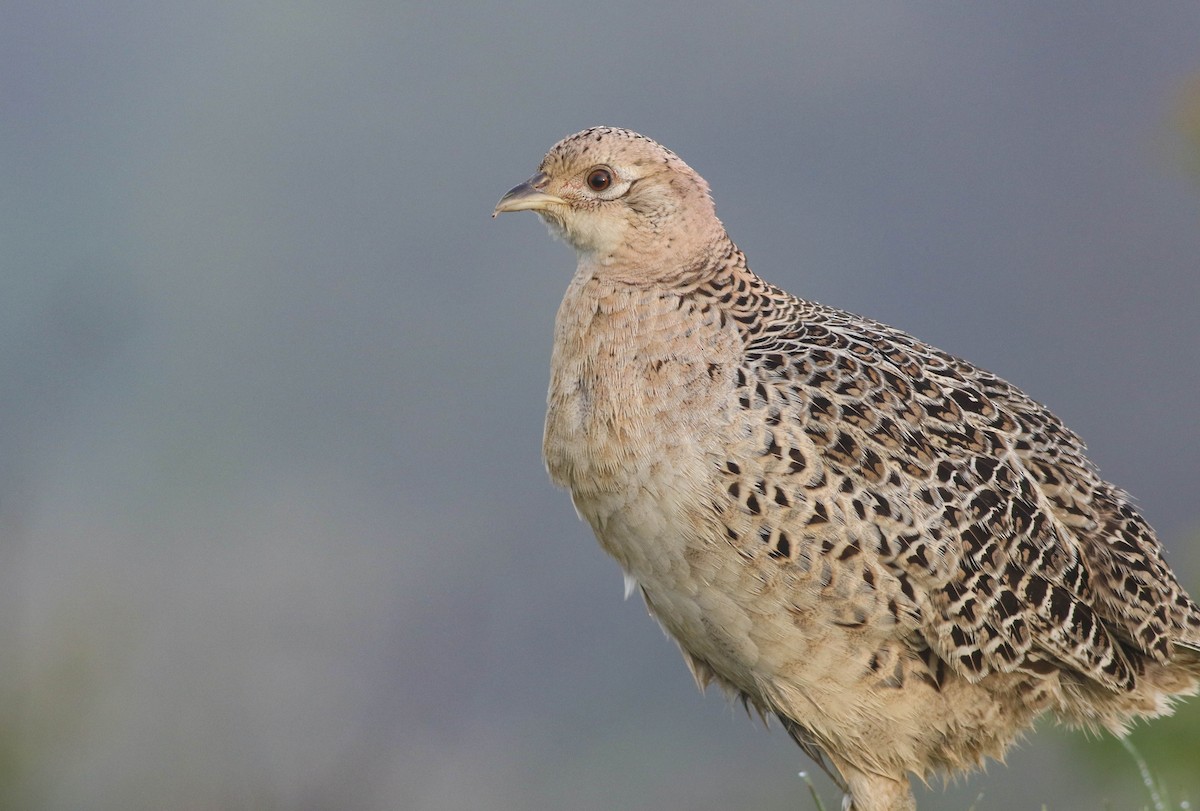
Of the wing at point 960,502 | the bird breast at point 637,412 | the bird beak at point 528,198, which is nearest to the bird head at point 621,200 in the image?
the bird beak at point 528,198

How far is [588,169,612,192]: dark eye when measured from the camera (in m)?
5.85

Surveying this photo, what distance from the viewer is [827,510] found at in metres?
5.37

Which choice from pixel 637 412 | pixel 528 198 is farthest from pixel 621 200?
pixel 637 412

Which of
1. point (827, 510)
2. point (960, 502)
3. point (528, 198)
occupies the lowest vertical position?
point (827, 510)

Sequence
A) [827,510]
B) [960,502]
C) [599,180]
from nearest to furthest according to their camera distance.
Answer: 1. [827,510]
2. [960,502]
3. [599,180]

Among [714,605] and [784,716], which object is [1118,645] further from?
[714,605]

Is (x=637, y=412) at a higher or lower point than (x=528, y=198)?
lower

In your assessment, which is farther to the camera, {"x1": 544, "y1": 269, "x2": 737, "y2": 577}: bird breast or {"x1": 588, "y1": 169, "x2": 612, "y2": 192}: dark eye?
{"x1": 588, "y1": 169, "x2": 612, "y2": 192}: dark eye

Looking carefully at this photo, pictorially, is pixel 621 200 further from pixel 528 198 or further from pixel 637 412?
pixel 637 412

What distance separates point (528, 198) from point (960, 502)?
2133 mm

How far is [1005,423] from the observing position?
6012 millimetres

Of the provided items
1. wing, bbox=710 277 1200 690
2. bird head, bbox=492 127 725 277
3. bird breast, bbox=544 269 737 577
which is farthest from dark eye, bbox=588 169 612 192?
wing, bbox=710 277 1200 690

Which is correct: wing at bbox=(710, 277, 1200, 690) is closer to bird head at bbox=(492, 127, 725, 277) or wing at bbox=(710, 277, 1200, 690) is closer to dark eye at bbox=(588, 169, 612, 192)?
bird head at bbox=(492, 127, 725, 277)

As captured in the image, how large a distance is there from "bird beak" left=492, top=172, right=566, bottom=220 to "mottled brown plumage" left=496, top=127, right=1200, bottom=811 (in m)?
0.01
